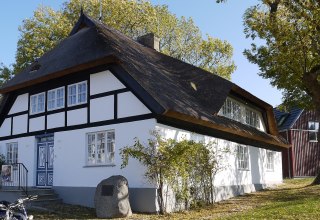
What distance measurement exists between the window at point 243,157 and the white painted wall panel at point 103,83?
752cm

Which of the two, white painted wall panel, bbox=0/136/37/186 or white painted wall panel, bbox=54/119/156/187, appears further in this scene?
white painted wall panel, bbox=0/136/37/186


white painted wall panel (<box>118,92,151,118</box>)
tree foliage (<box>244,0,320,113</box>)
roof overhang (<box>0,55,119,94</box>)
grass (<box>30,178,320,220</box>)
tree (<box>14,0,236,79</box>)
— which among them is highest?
tree (<box>14,0,236,79</box>)

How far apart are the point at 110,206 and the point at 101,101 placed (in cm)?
470

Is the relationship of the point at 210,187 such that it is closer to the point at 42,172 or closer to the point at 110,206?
the point at 110,206

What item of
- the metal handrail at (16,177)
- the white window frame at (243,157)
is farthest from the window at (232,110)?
the metal handrail at (16,177)

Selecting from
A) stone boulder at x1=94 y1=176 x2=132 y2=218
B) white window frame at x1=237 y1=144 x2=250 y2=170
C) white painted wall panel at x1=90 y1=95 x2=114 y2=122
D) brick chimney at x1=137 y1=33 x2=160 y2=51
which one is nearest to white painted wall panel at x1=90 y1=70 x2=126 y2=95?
white painted wall panel at x1=90 y1=95 x2=114 y2=122

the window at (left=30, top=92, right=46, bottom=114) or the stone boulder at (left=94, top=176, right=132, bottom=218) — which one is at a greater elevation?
the window at (left=30, top=92, right=46, bottom=114)

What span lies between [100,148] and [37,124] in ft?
15.0

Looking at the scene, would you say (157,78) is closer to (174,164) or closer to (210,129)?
(210,129)

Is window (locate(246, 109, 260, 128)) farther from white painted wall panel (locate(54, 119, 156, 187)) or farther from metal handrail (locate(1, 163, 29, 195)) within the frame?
metal handrail (locate(1, 163, 29, 195))

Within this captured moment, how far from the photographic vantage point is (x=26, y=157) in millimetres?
19484

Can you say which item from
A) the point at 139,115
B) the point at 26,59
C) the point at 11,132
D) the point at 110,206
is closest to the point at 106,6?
the point at 26,59

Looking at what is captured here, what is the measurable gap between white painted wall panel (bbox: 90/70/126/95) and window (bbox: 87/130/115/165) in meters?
1.70

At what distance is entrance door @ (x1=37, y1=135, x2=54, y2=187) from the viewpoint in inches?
726
